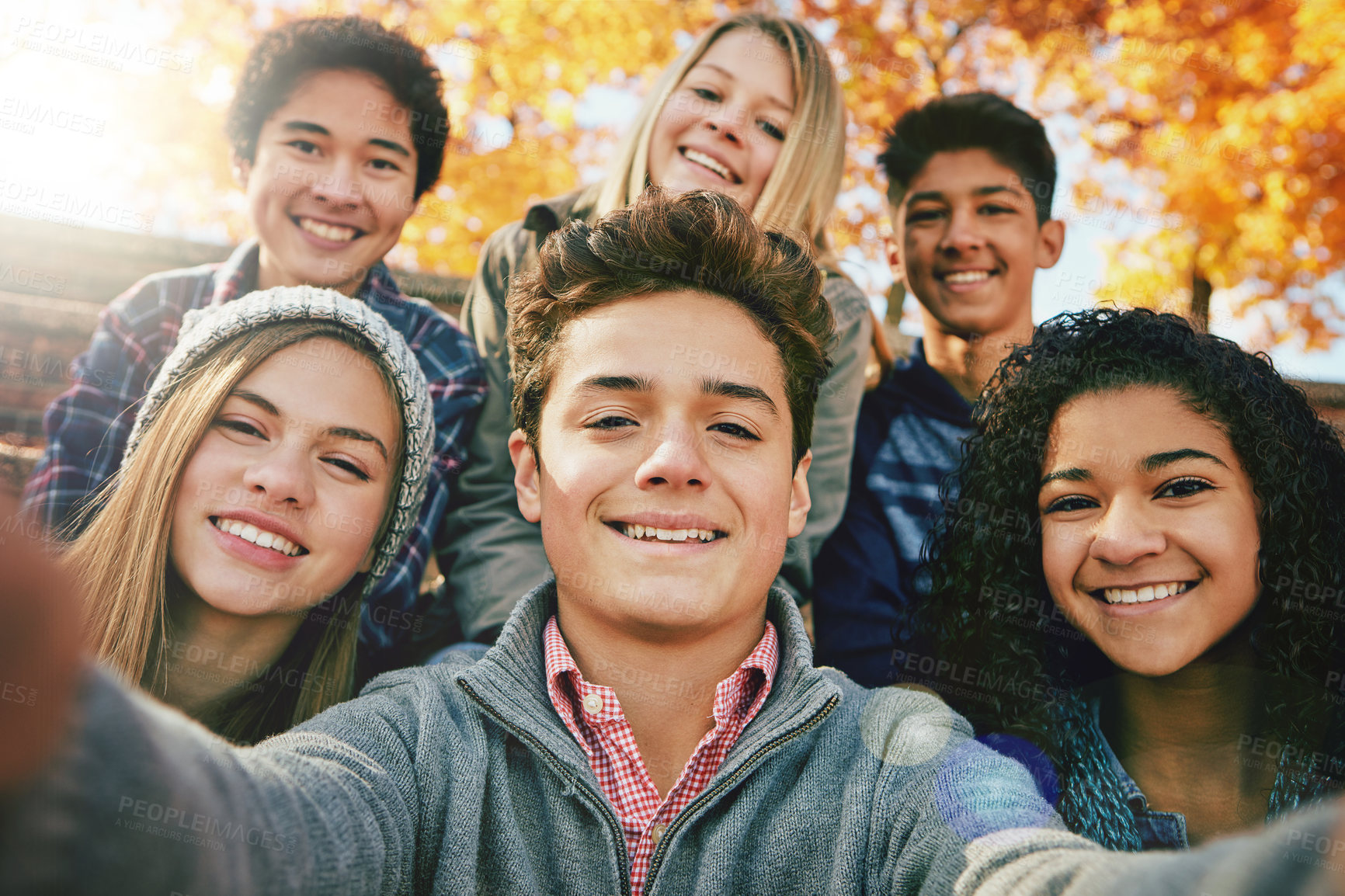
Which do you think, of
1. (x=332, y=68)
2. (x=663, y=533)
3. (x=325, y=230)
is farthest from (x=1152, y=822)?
(x=332, y=68)

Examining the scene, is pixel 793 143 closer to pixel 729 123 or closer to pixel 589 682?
pixel 729 123

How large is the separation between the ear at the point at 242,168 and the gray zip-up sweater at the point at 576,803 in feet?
7.50

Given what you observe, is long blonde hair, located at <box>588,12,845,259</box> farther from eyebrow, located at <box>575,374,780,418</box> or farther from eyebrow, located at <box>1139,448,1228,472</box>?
eyebrow, located at <box>1139,448,1228,472</box>

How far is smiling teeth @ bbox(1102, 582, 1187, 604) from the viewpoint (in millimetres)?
2375

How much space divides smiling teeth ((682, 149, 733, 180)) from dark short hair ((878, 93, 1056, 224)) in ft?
2.74

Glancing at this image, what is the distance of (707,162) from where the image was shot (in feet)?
11.9

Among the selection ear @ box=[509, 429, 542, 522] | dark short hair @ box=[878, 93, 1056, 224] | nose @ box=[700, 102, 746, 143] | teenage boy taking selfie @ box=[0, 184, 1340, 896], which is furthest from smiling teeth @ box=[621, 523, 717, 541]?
dark short hair @ box=[878, 93, 1056, 224]

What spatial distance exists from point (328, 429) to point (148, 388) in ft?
2.99

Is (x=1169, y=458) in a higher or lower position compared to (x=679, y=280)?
lower

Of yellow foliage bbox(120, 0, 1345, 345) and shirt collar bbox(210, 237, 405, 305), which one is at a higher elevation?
yellow foliage bbox(120, 0, 1345, 345)

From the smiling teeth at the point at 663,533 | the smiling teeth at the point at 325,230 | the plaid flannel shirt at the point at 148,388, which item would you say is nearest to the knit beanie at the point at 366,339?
the plaid flannel shirt at the point at 148,388

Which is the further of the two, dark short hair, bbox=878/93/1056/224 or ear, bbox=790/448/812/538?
dark short hair, bbox=878/93/1056/224

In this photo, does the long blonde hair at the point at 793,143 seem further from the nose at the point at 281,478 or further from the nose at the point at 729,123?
the nose at the point at 281,478

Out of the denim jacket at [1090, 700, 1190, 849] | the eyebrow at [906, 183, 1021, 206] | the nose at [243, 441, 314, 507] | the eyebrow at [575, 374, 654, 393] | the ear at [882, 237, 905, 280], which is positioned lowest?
the denim jacket at [1090, 700, 1190, 849]
